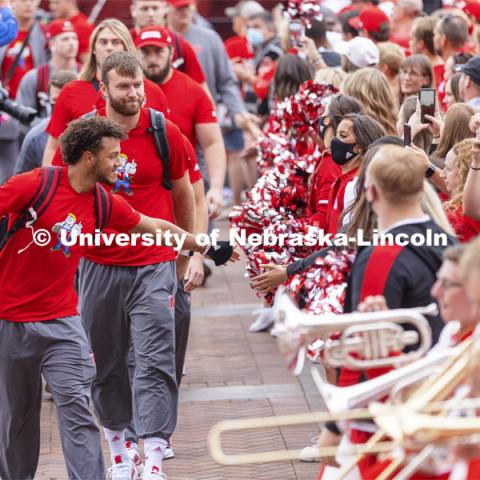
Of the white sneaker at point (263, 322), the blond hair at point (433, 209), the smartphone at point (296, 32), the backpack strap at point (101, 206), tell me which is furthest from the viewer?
the white sneaker at point (263, 322)

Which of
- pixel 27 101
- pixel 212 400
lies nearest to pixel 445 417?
pixel 212 400

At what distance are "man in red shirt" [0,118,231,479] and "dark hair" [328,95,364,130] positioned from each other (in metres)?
1.30

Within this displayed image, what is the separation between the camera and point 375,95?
25.1ft

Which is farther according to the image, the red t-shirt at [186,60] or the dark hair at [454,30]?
the dark hair at [454,30]

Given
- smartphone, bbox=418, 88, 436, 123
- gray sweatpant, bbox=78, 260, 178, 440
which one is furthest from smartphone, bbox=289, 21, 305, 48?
gray sweatpant, bbox=78, 260, 178, 440

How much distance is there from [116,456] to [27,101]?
438 cm

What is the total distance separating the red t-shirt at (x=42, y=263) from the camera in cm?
589

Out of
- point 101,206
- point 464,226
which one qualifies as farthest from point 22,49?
point 464,226

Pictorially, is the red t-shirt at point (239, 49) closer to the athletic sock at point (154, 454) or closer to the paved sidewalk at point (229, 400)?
the paved sidewalk at point (229, 400)

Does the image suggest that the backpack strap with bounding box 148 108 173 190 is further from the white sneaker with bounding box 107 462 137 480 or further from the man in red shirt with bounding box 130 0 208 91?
the man in red shirt with bounding box 130 0 208 91

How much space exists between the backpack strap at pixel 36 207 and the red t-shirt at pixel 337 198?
1.34 meters

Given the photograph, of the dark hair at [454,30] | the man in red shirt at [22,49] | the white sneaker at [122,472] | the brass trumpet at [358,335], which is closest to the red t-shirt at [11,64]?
the man in red shirt at [22,49]

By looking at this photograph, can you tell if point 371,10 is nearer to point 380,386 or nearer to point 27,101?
point 27,101

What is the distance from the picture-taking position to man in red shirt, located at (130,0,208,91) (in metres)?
9.26
